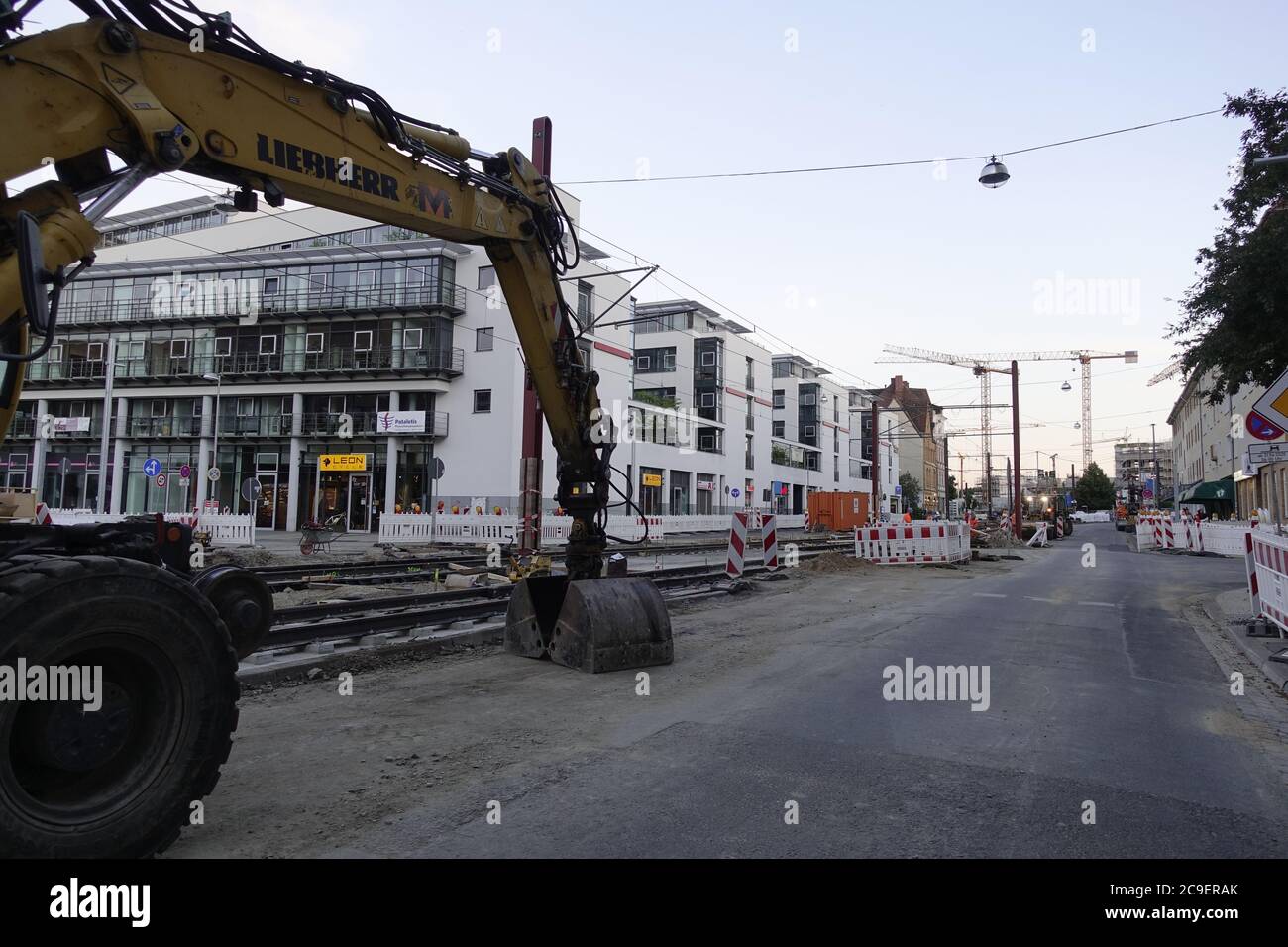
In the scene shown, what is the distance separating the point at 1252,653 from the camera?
922cm

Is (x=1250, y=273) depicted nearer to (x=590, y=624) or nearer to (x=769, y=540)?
(x=769, y=540)

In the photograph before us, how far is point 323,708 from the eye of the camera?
6102 mm

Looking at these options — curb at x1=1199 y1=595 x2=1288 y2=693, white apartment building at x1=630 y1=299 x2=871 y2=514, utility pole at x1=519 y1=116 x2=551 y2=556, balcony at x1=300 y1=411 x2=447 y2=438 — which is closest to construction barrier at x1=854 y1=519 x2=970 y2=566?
curb at x1=1199 y1=595 x2=1288 y2=693

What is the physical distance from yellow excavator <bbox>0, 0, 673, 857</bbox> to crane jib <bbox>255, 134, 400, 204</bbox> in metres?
0.01

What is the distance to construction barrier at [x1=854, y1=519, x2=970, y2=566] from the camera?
23.2 metres

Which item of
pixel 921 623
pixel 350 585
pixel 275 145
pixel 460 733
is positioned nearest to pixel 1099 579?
pixel 921 623

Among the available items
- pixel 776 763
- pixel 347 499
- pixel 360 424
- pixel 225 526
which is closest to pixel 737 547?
pixel 776 763

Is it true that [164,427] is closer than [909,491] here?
Yes

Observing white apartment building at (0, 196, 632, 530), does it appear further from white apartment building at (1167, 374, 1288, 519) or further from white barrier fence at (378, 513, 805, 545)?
white apartment building at (1167, 374, 1288, 519)

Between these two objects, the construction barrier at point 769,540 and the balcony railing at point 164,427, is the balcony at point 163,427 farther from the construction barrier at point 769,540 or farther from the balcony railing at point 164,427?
the construction barrier at point 769,540

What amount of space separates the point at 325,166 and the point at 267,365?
1633 inches
